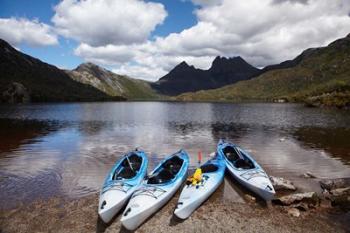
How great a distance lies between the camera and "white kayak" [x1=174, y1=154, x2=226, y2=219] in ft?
49.8

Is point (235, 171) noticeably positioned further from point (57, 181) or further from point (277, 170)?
point (57, 181)

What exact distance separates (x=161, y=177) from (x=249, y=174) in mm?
6030

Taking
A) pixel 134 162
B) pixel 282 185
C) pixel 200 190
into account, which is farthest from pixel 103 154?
pixel 282 185

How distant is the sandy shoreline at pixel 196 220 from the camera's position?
46.2 feet

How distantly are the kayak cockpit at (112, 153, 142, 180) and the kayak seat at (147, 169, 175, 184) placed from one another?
6.74 feet

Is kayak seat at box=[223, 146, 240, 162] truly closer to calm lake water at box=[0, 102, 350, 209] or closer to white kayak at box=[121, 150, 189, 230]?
calm lake water at box=[0, 102, 350, 209]

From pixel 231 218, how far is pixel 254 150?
20281 mm

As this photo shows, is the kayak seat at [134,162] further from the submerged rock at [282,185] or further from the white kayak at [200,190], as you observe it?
the submerged rock at [282,185]

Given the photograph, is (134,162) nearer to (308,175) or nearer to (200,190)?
(200,190)

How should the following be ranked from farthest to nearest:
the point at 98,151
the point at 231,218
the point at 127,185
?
the point at 98,151 < the point at 127,185 < the point at 231,218

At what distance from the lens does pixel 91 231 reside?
45.8 feet

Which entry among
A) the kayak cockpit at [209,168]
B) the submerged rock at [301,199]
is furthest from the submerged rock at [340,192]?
the kayak cockpit at [209,168]

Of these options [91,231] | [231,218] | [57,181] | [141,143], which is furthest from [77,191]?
[141,143]

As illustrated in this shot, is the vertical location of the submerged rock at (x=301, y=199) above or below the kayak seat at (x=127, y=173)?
below
